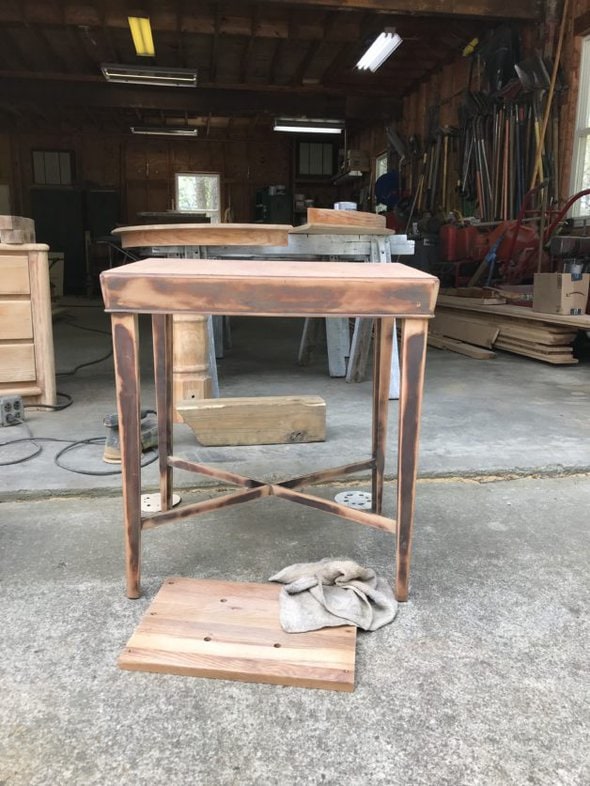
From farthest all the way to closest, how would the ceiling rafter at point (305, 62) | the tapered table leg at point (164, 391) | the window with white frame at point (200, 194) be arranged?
the window with white frame at point (200, 194) → the ceiling rafter at point (305, 62) → the tapered table leg at point (164, 391)

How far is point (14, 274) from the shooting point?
268 centimetres

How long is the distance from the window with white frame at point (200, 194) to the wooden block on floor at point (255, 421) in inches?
502

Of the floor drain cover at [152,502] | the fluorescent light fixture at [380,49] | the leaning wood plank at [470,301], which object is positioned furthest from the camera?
the fluorescent light fixture at [380,49]

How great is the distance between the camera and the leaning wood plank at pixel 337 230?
2.96 m

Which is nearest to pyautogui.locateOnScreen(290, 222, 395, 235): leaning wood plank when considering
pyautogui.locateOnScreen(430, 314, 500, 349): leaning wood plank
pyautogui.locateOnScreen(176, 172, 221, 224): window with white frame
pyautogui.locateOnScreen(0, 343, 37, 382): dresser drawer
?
pyautogui.locateOnScreen(0, 343, 37, 382): dresser drawer

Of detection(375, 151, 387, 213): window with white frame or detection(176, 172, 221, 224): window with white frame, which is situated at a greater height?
detection(375, 151, 387, 213): window with white frame

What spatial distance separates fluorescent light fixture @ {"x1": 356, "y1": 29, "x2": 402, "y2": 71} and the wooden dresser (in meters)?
6.84

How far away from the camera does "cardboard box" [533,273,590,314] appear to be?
4.12 metres

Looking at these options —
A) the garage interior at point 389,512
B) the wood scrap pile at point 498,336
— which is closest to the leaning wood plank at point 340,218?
the garage interior at point 389,512

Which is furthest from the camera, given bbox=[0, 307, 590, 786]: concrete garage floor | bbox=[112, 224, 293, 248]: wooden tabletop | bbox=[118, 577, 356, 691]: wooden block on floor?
bbox=[112, 224, 293, 248]: wooden tabletop

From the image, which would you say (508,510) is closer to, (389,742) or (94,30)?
(389,742)

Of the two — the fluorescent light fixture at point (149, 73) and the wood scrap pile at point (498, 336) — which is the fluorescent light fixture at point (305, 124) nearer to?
the fluorescent light fixture at point (149, 73)

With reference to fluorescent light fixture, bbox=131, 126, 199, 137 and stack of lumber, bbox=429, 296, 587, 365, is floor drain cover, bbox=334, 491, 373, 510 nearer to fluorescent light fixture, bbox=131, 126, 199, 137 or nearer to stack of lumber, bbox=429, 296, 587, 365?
stack of lumber, bbox=429, 296, 587, 365

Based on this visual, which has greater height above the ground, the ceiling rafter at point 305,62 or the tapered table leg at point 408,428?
the ceiling rafter at point 305,62
